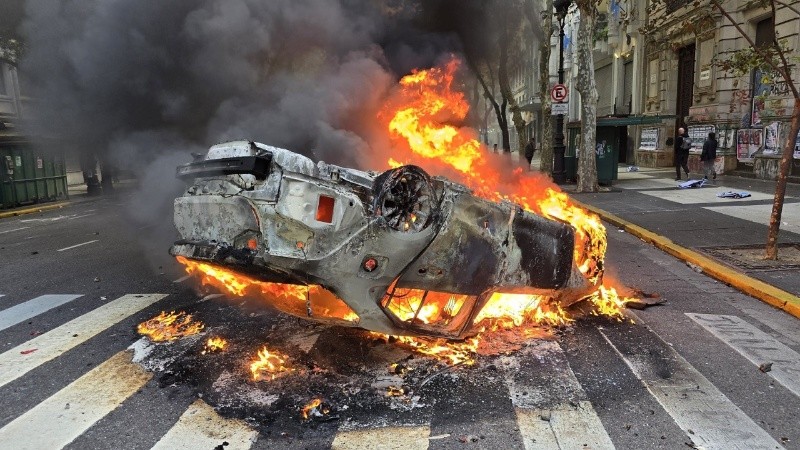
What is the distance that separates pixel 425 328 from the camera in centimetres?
389

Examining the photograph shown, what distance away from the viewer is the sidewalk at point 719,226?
633 centimetres

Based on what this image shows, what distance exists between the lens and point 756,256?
23.8 ft

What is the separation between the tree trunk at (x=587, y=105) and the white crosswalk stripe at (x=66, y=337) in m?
12.0

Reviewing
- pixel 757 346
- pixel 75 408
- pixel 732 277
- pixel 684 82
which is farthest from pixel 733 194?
pixel 75 408

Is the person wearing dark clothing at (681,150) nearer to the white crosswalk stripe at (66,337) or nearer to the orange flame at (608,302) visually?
the orange flame at (608,302)

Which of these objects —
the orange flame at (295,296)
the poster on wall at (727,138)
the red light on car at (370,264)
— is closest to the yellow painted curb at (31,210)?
the orange flame at (295,296)

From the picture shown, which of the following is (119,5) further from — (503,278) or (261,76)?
(503,278)

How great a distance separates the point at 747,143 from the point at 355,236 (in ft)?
57.7

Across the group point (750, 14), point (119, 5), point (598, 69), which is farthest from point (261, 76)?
point (598, 69)

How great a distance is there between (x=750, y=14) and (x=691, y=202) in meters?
8.26

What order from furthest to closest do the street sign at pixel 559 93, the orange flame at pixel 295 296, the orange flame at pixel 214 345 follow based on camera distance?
1. the street sign at pixel 559 93
2. the orange flame at pixel 214 345
3. the orange flame at pixel 295 296

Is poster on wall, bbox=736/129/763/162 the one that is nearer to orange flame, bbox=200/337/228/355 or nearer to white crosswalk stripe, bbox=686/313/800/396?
white crosswalk stripe, bbox=686/313/800/396

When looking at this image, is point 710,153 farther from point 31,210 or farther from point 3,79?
point 3,79

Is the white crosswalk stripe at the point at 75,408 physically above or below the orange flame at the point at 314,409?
below
